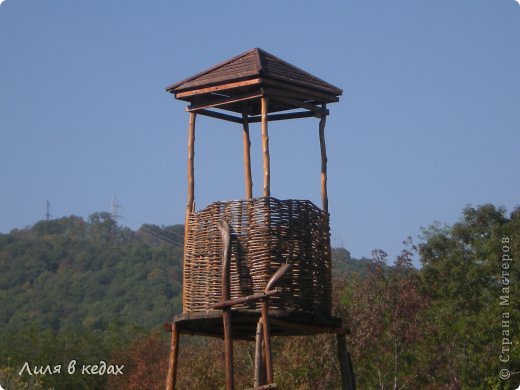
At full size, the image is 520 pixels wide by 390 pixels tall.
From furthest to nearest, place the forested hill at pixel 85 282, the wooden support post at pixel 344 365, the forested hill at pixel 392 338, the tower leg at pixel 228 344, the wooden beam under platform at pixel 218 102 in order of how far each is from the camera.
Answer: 1. the forested hill at pixel 85 282
2. the forested hill at pixel 392 338
3. the wooden support post at pixel 344 365
4. the wooden beam under platform at pixel 218 102
5. the tower leg at pixel 228 344

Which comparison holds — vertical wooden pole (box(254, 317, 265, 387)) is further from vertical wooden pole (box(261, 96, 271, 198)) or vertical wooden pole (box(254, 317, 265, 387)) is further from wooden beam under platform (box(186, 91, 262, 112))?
wooden beam under platform (box(186, 91, 262, 112))

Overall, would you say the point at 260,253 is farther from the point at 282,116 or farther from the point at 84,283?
the point at 84,283

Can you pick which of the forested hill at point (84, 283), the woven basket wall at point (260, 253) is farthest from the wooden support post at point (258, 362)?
the forested hill at point (84, 283)

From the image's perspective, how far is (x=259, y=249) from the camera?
11.8 m

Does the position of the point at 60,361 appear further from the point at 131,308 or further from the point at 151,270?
the point at 151,270

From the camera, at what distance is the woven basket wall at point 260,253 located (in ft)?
38.7

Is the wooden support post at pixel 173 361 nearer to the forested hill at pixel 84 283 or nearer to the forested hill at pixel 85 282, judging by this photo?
the forested hill at pixel 85 282

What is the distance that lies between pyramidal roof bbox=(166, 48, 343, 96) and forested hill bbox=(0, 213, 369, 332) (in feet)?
105

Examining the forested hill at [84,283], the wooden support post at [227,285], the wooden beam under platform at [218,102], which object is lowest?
the wooden support post at [227,285]

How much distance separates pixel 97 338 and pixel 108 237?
44.6 metres

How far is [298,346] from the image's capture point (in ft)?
76.9

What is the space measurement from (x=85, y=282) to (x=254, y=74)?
48640mm

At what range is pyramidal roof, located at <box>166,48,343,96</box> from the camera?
40.7ft

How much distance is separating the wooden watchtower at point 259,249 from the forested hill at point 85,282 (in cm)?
3205
